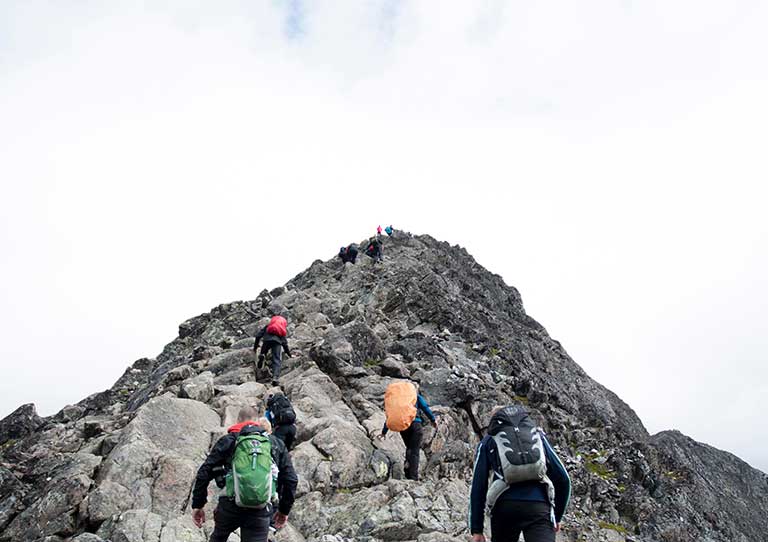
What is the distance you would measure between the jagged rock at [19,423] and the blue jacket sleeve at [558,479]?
73.8 feet

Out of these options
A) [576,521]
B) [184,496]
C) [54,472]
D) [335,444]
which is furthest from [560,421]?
[54,472]

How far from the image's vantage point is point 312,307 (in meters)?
32.2

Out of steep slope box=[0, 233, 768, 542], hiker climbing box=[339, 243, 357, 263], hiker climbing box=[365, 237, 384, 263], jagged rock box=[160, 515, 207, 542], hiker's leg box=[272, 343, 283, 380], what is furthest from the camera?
hiker climbing box=[339, 243, 357, 263]

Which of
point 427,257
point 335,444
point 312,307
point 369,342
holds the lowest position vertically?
point 335,444

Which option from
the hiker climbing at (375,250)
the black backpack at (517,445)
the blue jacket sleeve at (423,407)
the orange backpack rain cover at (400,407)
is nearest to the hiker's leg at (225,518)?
the black backpack at (517,445)

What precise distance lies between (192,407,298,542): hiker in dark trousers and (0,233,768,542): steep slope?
261 cm

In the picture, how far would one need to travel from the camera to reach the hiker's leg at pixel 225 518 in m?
8.27

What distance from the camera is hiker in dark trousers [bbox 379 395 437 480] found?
14438 mm

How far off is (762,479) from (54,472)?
1789 inches

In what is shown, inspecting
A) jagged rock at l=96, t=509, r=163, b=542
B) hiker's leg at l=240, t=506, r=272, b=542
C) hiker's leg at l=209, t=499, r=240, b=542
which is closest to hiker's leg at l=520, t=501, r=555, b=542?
hiker's leg at l=240, t=506, r=272, b=542

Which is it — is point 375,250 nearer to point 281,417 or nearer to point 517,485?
point 281,417

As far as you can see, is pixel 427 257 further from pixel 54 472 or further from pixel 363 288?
pixel 54 472

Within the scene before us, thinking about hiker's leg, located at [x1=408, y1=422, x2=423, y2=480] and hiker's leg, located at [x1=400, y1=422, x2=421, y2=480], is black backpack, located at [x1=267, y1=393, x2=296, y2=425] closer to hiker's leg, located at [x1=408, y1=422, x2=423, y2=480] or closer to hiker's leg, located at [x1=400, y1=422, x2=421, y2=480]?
hiker's leg, located at [x1=400, y1=422, x2=421, y2=480]

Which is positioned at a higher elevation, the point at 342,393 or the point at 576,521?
the point at 342,393
